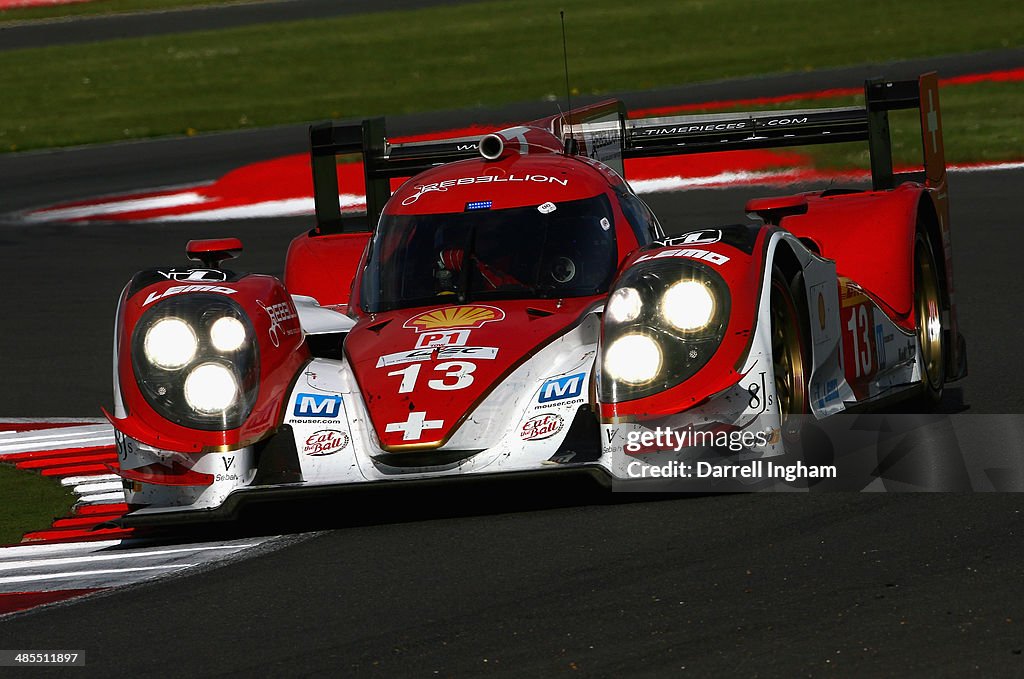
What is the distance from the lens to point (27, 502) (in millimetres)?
7914

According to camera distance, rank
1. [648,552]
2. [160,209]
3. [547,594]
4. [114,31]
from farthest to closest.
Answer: [114,31]
[160,209]
[648,552]
[547,594]

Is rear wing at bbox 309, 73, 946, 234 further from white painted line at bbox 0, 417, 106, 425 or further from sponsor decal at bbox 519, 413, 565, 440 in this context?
sponsor decal at bbox 519, 413, 565, 440

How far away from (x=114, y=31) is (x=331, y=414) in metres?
31.5

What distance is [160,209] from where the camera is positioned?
18172 millimetres

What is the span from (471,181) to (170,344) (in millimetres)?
1710

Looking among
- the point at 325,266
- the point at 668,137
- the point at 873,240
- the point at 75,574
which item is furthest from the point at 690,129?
the point at 75,574

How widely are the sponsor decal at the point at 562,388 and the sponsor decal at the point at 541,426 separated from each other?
76mm

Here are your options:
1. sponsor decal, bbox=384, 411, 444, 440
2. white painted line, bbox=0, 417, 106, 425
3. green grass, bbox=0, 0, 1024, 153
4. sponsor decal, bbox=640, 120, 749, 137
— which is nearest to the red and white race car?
sponsor decal, bbox=384, 411, 444, 440

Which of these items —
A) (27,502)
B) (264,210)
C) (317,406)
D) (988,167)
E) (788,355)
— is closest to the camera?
(317,406)

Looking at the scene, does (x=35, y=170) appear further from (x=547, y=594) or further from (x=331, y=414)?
(x=547, y=594)

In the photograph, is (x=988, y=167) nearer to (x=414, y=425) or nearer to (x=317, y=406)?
(x=317, y=406)

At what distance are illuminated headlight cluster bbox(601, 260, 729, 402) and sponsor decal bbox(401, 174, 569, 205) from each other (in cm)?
143

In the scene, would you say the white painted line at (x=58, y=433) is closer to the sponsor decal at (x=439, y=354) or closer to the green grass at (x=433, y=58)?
the sponsor decal at (x=439, y=354)

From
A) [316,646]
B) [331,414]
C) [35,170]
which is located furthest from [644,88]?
[316,646]
